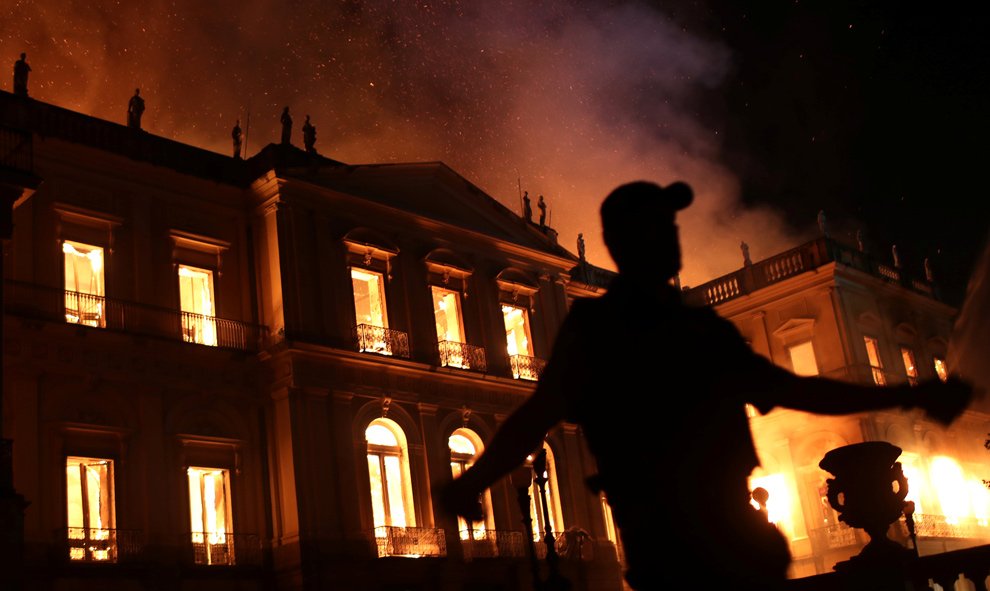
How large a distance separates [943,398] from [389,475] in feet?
71.5

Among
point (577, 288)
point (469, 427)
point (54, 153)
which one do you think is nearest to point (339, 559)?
point (469, 427)

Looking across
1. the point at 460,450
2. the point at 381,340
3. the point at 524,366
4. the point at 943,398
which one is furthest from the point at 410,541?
the point at 943,398

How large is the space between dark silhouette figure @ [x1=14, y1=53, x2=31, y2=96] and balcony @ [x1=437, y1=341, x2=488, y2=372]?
10.0m

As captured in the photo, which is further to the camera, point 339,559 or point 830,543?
point 830,543

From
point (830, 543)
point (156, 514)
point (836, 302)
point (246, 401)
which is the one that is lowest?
point (830, 543)

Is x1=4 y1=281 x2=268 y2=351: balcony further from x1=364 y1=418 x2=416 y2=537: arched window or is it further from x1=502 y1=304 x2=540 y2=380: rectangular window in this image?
x1=502 y1=304 x2=540 y2=380: rectangular window

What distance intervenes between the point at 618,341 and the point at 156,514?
19224 mm

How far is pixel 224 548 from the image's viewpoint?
2120cm

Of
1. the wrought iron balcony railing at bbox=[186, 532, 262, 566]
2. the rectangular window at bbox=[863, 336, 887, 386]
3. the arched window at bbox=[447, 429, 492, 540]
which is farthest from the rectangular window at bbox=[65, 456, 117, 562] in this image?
the rectangular window at bbox=[863, 336, 887, 386]

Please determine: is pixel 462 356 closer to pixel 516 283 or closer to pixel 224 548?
pixel 516 283

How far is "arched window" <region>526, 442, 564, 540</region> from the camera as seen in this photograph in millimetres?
26172

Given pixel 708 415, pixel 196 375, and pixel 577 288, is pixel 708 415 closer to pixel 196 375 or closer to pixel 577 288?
pixel 196 375

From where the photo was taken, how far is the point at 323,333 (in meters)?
23.6

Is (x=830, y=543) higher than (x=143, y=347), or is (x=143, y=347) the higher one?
(x=143, y=347)
